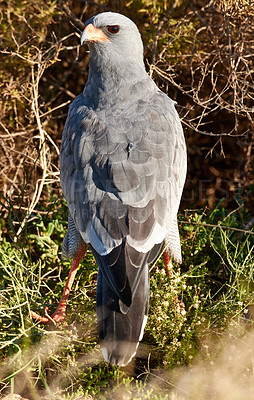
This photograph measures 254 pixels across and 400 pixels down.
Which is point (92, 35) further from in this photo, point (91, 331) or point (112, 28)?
point (91, 331)

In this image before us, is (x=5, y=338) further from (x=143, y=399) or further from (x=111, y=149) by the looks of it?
(x=111, y=149)

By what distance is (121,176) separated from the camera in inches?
112

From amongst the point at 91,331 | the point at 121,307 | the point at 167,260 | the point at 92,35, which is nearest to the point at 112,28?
the point at 92,35

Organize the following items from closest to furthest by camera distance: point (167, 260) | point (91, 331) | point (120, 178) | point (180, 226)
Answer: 1. point (120, 178)
2. point (91, 331)
3. point (167, 260)
4. point (180, 226)

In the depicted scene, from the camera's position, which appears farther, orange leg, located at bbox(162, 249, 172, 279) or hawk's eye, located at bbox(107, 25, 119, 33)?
orange leg, located at bbox(162, 249, 172, 279)

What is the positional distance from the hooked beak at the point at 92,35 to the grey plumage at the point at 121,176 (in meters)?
0.01

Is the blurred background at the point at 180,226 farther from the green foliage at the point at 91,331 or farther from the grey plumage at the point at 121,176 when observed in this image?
the grey plumage at the point at 121,176

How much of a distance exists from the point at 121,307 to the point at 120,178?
2.45ft

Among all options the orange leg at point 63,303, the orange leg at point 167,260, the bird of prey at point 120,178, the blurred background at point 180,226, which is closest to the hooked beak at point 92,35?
the bird of prey at point 120,178

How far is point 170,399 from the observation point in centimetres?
273

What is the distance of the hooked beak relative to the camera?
3.15m

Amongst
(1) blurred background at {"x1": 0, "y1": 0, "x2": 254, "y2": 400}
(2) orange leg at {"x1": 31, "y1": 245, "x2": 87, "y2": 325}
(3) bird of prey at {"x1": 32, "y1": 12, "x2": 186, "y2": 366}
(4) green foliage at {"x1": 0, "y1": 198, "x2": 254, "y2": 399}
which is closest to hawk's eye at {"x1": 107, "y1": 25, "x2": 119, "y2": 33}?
(3) bird of prey at {"x1": 32, "y1": 12, "x2": 186, "y2": 366}

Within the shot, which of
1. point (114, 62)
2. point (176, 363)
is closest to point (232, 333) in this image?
point (176, 363)

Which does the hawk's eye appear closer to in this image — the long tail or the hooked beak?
A: the hooked beak
